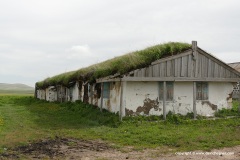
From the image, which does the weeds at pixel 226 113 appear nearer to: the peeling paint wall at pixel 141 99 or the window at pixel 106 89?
the peeling paint wall at pixel 141 99

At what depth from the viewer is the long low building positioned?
16.0m

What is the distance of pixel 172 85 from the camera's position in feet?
56.0

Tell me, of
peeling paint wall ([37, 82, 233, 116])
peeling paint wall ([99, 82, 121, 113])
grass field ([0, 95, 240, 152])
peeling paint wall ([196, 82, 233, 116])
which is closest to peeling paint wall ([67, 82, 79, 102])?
peeling paint wall ([37, 82, 233, 116])

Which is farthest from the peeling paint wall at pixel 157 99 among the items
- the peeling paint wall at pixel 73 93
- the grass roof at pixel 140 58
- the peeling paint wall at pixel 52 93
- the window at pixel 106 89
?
the peeling paint wall at pixel 52 93

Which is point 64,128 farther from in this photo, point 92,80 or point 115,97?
point 92,80

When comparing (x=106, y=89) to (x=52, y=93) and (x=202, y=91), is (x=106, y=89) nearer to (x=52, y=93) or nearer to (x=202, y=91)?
(x=202, y=91)

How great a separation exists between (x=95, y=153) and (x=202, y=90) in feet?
32.5

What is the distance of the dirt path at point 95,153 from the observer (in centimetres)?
892

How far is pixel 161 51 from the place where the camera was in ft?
54.1

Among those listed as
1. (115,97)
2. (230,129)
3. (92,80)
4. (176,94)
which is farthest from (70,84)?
(230,129)

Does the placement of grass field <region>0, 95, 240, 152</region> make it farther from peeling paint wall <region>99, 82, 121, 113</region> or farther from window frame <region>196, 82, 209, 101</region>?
window frame <region>196, 82, 209, 101</region>

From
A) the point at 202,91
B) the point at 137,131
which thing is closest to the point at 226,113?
the point at 202,91

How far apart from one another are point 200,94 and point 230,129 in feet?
14.2

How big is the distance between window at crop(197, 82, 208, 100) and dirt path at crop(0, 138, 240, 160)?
25.1ft
